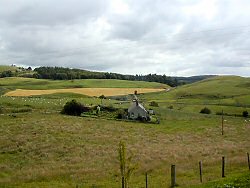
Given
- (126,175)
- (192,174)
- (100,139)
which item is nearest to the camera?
(126,175)

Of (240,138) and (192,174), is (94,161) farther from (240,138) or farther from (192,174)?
(240,138)

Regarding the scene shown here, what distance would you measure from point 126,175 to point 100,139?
102 ft

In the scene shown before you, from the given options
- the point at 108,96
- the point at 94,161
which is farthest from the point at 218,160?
the point at 108,96

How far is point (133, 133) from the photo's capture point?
58.9 meters

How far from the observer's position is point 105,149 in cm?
4428

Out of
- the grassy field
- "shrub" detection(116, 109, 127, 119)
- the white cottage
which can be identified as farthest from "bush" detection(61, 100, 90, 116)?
the white cottage

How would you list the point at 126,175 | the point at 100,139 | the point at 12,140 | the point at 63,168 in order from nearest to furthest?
the point at 126,175 → the point at 63,168 → the point at 12,140 → the point at 100,139

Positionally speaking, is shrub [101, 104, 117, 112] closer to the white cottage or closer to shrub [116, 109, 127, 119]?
shrub [116, 109, 127, 119]

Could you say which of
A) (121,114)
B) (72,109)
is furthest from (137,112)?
(72,109)

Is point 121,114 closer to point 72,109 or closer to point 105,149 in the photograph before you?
point 72,109

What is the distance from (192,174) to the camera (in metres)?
28.9

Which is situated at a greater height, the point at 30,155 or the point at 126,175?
the point at 126,175

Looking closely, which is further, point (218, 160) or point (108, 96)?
point (108, 96)

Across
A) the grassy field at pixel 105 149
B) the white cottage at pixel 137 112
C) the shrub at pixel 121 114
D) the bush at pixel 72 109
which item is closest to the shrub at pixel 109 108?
the shrub at pixel 121 114
